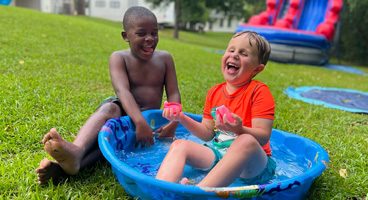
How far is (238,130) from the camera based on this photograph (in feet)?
5.34

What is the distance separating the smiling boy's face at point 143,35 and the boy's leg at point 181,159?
0.89 metres

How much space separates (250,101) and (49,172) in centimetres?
123

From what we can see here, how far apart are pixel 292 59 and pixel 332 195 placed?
861 centimetres

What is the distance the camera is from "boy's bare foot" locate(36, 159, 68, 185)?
1.65 meters

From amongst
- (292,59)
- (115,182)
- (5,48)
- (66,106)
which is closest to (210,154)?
(115,182)

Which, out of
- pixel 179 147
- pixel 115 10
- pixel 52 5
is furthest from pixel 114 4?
pixel 179 147

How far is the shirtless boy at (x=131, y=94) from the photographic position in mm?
1710

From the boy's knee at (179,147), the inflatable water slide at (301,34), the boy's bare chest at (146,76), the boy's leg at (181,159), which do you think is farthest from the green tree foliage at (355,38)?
the boy's knee at (179,147)

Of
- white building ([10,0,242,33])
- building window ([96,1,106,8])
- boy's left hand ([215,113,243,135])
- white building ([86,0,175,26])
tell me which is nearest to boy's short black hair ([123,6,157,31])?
boy's left hand ([215,113,243,135])

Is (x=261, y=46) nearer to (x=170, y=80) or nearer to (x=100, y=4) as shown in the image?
(x=170, y=80)

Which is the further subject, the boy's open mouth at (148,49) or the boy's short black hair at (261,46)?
the boy's open mouth at (148,49)

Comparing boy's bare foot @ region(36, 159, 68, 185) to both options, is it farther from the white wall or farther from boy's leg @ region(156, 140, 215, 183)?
the white wall

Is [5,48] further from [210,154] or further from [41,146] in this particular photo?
[210,154]

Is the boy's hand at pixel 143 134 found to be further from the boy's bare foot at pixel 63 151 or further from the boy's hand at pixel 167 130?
the boy's bare foot at pixel 63 151
